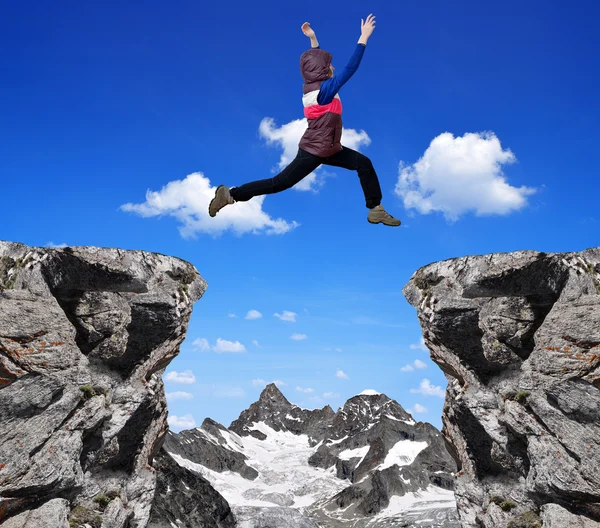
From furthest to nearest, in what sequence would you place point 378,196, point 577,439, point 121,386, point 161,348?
point 161,348, point 121,386, point 577,439, point 378,196

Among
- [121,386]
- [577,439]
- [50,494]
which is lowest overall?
[50,494]

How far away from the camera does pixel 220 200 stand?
10969mm

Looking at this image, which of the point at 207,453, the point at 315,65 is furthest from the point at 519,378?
the point at 207,453

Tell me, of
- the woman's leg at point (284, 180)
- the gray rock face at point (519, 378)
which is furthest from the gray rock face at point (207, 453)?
the woman's leg at point (284, 180)

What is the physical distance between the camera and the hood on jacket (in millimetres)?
9945

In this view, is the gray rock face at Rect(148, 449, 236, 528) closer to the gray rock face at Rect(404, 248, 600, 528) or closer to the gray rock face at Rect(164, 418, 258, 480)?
the gray rock face at Rect(404, 248, 600, 528)

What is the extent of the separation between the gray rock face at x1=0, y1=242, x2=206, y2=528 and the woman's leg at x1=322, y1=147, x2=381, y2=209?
9297 mm

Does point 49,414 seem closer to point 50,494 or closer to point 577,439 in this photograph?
point 50,494

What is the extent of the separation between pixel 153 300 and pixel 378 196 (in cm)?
1028

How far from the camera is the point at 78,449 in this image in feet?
47.6

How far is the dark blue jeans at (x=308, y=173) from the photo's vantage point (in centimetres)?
1027

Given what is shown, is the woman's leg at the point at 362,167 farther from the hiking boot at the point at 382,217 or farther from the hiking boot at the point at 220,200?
the hiking boot at the point at 220,200

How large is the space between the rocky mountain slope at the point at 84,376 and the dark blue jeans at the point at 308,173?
7.57m

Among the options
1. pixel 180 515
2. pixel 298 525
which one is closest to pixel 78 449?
pixel 180 515
